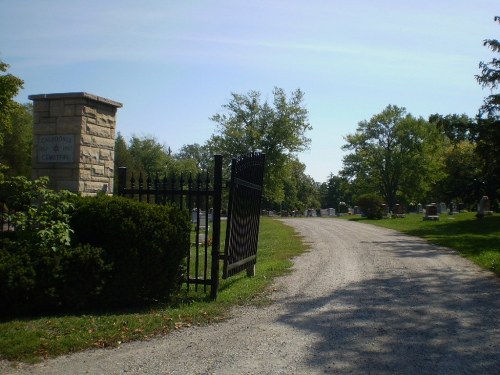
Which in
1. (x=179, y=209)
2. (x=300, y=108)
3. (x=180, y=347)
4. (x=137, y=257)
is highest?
(x=300, y=108)

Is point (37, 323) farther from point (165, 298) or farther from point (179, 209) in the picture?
point (179, 209)

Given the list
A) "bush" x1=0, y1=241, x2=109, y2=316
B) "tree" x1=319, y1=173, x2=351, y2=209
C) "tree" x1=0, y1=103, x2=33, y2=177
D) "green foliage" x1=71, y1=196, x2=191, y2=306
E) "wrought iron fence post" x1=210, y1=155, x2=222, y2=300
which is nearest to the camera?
"bush" x1=0, y1=241, x2=109, y2=316

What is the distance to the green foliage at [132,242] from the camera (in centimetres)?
698

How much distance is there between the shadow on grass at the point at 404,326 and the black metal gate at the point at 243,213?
1279 mm

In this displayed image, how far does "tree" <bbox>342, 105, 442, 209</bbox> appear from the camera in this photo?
6694 cm

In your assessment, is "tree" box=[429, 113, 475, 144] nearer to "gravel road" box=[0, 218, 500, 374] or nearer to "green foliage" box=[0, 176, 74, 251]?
"gravel road" box=[0, 218, 500, 374]

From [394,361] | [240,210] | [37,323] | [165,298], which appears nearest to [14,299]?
[37,323]

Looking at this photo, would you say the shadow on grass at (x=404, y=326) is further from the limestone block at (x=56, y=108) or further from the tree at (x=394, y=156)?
the tree at (x=394, y=156)

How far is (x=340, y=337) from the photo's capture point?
19.2ft

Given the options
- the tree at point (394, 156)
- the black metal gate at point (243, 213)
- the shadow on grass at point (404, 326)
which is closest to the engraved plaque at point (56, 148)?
the black metal gate at point (243, 213)

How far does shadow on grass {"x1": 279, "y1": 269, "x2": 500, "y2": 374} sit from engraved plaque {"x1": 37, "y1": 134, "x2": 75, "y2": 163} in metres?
4.58

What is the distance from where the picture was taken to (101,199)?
7457mm

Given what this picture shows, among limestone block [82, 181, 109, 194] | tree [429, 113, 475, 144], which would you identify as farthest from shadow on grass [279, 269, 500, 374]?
tree [429, 113, 475, 144]

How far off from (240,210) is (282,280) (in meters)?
2.01
